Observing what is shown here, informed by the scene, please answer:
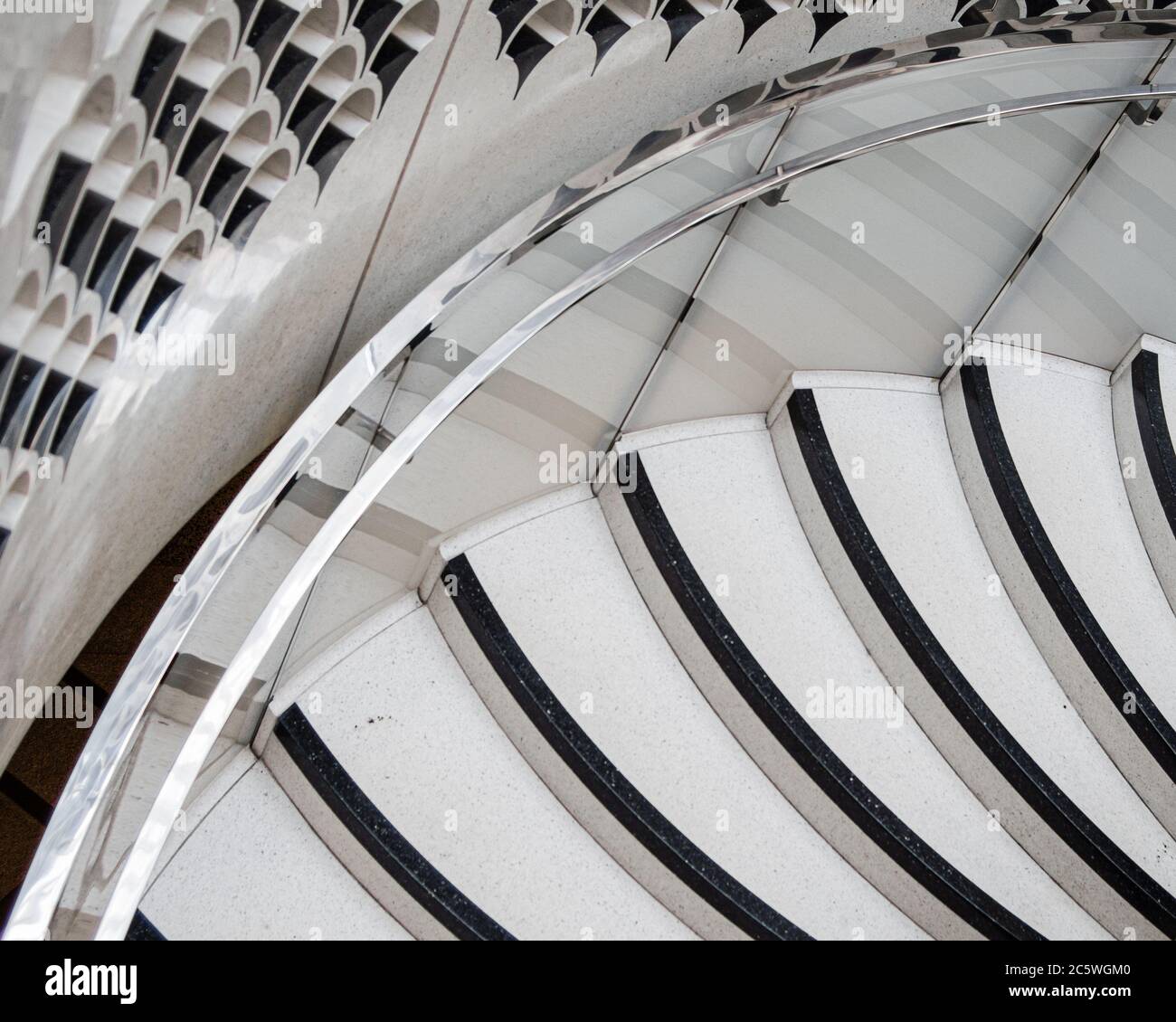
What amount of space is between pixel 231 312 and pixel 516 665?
1.16 meters

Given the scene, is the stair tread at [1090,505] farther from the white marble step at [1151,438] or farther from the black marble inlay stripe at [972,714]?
the black marble inlay stripe at [972,714]

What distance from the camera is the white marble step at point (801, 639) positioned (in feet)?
9.75

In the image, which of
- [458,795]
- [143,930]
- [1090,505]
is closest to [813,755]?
[458,795]

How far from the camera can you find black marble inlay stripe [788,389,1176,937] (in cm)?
288

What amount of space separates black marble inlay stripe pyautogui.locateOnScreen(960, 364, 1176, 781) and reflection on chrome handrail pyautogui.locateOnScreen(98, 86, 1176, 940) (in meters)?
1.05

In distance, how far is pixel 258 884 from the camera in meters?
2.54

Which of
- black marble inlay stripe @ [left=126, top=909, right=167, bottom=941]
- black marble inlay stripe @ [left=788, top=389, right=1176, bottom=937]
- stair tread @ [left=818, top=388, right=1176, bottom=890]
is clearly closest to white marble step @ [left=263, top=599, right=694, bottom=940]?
black marble inlay stripe @ [left=126, top=909, right=167, bottom=941]

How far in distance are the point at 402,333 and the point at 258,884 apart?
4.65ft

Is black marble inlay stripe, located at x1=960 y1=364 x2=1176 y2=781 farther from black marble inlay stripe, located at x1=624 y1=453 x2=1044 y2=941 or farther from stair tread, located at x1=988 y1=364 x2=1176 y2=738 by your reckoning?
black marble inlay stripe, located at x1=624 y1=453 x2=1044 y2=941

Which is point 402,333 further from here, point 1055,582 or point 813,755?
point 1055,582

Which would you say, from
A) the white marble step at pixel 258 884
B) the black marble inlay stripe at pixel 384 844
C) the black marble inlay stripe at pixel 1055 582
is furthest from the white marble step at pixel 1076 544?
A: the white marble step at pixel 258 884

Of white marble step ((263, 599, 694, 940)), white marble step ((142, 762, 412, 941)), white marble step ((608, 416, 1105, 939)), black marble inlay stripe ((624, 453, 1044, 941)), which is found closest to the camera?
white marble step ((142, 762, 412, 941))

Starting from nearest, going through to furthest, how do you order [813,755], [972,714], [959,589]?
1. [813,755]
2. [972,714]
3. [959,589]
